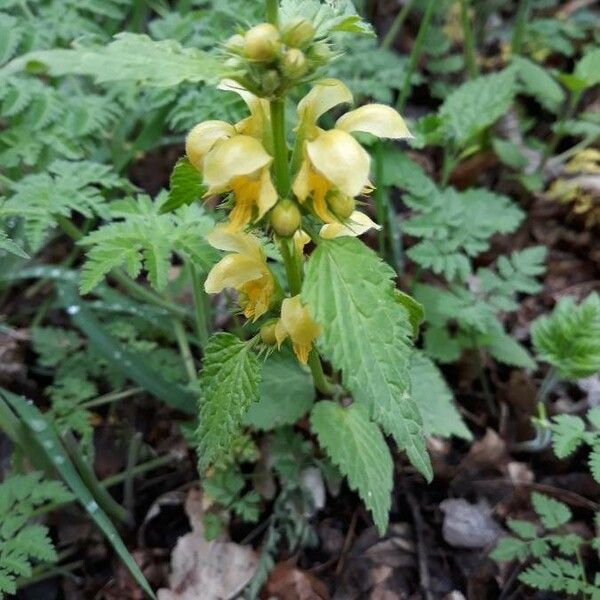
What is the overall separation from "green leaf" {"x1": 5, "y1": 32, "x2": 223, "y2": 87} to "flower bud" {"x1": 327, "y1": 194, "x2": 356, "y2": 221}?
0.27m

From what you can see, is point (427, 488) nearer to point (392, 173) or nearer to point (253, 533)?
point (253, 533)

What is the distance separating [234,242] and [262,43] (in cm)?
39

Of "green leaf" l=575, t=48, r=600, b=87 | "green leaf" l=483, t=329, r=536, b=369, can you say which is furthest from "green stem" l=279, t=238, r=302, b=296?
"green leaf" l=575, t=48, r=600, b=87

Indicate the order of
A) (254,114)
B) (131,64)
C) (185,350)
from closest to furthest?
(131,64) → (254,114) → (185,350)

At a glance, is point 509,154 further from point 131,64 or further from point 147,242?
point 131,64

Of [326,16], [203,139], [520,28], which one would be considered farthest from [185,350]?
[520,28]

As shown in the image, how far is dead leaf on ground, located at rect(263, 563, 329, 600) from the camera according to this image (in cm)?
157

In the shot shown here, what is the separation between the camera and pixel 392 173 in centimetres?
197

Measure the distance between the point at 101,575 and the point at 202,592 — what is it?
0.26 meters

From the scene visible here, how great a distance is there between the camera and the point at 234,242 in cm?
120

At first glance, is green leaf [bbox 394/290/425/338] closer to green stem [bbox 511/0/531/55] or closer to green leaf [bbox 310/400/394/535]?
green leaf [bbox 310/400/394/535]

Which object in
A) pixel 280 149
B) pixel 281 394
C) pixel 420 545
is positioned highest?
pixel 280 149

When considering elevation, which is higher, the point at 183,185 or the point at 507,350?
the point at 183,185

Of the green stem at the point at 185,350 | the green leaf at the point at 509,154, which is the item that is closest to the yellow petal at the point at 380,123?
the green stem at the point at 185,350
